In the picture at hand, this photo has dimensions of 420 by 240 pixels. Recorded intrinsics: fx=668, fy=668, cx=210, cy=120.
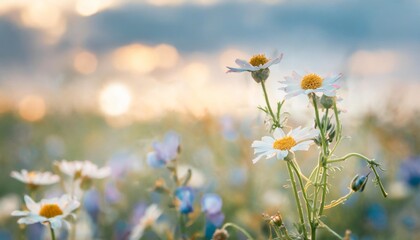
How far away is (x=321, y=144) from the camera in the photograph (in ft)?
3.20

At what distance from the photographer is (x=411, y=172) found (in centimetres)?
281

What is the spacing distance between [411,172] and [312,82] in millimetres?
1977

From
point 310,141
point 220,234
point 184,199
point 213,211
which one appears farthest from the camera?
point 213,211

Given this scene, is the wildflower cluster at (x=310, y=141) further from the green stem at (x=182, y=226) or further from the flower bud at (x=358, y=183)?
the green stem at (x=182, y=226)

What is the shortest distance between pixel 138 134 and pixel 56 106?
1.01 m

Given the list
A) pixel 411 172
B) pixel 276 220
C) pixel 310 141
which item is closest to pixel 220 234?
pixel 276 220

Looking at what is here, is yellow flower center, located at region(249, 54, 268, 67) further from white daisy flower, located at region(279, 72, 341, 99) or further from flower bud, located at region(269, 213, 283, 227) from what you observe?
flower bud, located at region(269, 213, 283, 227)

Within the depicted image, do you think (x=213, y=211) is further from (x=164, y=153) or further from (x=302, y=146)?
(x=302, y=146)

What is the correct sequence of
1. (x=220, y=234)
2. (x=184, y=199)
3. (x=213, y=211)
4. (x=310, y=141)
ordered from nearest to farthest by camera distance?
(x=310, y=141) < (x=220, y=234) < (x=184, y=199) < (x=213, y=211)

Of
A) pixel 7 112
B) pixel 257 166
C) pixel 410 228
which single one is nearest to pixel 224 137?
pixel 257 166

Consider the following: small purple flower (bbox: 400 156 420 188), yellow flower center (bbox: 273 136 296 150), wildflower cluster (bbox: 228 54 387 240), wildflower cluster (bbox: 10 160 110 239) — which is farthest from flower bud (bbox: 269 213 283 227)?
small purple flower (bbox: 400 156 420 188)

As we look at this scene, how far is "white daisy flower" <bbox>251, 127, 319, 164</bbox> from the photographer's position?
95 centimetres

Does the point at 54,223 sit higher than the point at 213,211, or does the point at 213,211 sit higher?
the point at 54,223

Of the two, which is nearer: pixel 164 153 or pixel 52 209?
pixel 52 209
